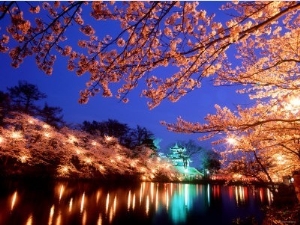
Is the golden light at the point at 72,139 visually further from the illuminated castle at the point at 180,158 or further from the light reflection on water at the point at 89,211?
the illuminated castle at the point at 180,158

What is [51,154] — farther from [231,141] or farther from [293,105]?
[293,105]

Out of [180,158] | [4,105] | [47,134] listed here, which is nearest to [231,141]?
[47,134]

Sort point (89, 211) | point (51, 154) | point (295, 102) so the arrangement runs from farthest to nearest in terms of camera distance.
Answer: point (51, 154) → point (89, 211) → point (295, 102)

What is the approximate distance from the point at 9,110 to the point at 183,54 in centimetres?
2108

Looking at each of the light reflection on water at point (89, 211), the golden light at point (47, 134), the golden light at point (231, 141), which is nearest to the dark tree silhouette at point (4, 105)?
the golden light at point (47, 134)

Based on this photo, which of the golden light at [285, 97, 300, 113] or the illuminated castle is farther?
the illuminated castle

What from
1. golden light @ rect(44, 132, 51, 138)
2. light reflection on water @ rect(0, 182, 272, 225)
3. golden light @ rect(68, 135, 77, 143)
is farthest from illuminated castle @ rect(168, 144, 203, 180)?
light reflection on water @ rect(0, 182, 272, 225)

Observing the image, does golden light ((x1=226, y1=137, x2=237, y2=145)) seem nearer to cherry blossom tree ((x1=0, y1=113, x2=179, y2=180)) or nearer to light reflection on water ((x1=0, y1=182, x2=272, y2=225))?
light reflection on water ((x1=0, y1=182, x2=272, y2=225))

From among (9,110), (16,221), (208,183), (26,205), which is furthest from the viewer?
(208,183)

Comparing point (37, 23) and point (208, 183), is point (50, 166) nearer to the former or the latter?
point (37, 23)

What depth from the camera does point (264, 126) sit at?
23.6 feet

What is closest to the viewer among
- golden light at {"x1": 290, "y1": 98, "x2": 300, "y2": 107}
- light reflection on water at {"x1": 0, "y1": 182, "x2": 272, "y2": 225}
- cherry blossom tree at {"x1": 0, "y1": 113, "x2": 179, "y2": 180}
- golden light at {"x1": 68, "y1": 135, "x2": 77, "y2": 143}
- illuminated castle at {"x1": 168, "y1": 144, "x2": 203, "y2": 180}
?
golden light at {"x1": 290, "y1": 98, "x2": 300, "y2": 107}

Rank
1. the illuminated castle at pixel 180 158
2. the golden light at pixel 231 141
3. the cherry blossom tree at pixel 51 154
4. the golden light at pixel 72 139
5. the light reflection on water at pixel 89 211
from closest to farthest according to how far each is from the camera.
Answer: the golden light at pixel 231 141, the light reflection on water at pixel 89 211, the cherry blossom tree at pixel 51 154, the golden light at pixel 72 139, the illuminated castle at pixel 180 158

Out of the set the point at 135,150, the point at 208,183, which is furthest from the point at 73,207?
the point at 208,183
